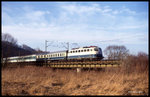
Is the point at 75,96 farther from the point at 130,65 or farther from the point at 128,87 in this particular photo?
the point at 130,65

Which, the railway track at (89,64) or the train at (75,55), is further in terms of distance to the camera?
the train at (75,55)

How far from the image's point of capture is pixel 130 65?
46.8ft

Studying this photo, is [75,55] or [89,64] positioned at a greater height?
[75,55]

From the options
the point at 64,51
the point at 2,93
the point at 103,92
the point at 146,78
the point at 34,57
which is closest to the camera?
the point at 2,93

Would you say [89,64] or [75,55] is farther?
[75,55]

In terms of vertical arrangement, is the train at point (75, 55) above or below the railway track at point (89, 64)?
above

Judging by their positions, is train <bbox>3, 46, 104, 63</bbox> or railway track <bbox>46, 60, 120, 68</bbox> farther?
train <bbox>3, 46, 104, 63</bbox>

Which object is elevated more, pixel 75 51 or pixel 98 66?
pixel 75 51

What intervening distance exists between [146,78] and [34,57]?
36.7 metres

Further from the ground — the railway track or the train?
the train

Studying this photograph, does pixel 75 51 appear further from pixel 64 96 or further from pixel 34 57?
pixel 64 96

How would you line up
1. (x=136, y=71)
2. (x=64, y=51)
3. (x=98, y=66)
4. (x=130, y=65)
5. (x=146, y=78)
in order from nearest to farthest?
(x=146, y=78) → (x=136, y=71) → (x=130, y=65) → (x=98, y=66) → (x=64, y=51)

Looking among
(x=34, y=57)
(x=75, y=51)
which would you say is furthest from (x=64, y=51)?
(x=34, y=57)

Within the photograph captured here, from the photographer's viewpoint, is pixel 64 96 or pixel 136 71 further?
pixel 136 71
